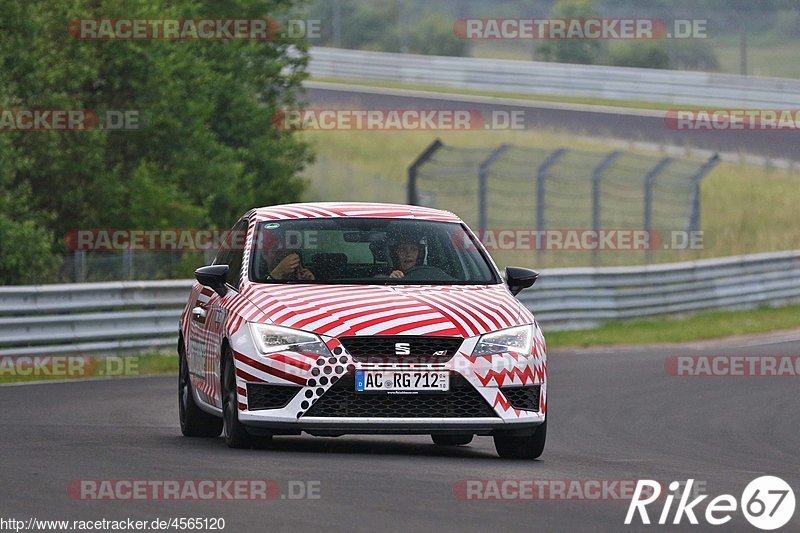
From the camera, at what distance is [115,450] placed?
34.7ft

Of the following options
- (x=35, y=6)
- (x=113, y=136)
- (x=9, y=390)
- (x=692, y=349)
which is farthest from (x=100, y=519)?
(x=113, y=136)

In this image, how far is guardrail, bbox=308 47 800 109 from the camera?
146 feet

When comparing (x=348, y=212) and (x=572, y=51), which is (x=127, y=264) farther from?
(x=572, y=51)

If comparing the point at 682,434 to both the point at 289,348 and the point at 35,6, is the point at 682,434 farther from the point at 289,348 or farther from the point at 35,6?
the point at 35,6

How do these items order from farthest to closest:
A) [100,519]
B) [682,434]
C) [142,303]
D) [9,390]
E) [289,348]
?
[142,303], [9,390], [682,434], [289,348], [100,519]

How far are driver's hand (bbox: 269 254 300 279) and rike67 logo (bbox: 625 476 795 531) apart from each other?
271cm

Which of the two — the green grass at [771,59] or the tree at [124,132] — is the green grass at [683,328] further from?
the green grass at [771,59]

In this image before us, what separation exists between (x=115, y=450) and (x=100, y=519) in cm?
291

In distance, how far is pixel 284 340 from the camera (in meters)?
10.2

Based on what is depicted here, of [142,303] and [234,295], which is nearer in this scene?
[234,295]

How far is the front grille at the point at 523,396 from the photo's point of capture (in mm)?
10336

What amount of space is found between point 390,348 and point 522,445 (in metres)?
1.20

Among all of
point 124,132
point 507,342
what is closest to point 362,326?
point 507,342

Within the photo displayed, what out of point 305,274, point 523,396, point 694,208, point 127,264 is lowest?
point 694,208
